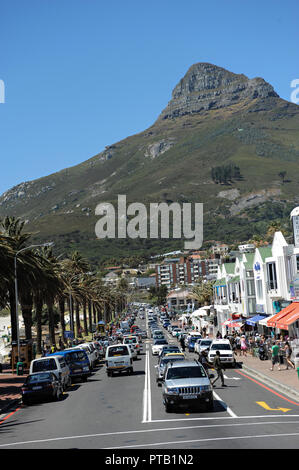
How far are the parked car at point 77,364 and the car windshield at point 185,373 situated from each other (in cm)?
1600

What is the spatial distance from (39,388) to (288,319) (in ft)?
55.3

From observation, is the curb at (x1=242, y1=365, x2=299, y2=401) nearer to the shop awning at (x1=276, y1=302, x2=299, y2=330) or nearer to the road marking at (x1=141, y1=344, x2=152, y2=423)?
the shop awning at (x1=276, y1=302, x2=299, y2=330)

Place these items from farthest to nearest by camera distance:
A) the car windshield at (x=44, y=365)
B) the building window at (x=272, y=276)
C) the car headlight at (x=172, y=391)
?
the building window at (x=272, y=276) < the car windshield at (x=44, y=365) < the car headlight at (x=172, y=391)

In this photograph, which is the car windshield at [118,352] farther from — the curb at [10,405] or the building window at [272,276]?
the building window at [272,276]

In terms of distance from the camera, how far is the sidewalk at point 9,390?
90.5ft

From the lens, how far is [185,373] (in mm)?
21406

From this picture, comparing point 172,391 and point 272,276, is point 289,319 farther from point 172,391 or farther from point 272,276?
point 172,391

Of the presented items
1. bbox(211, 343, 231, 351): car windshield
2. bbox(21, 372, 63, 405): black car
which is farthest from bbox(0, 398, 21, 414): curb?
bbox(211, 343, 231, 351): car windshield

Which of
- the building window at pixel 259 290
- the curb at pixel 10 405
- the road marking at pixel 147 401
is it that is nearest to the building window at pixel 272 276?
the building window at pixel 259 290

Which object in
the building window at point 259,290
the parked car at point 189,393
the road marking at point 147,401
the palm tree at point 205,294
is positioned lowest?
the road marking at point 147,401

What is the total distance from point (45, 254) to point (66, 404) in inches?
1544

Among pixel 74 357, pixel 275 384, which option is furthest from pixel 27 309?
pixel 275 384

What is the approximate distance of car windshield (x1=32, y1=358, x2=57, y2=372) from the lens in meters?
30.6
